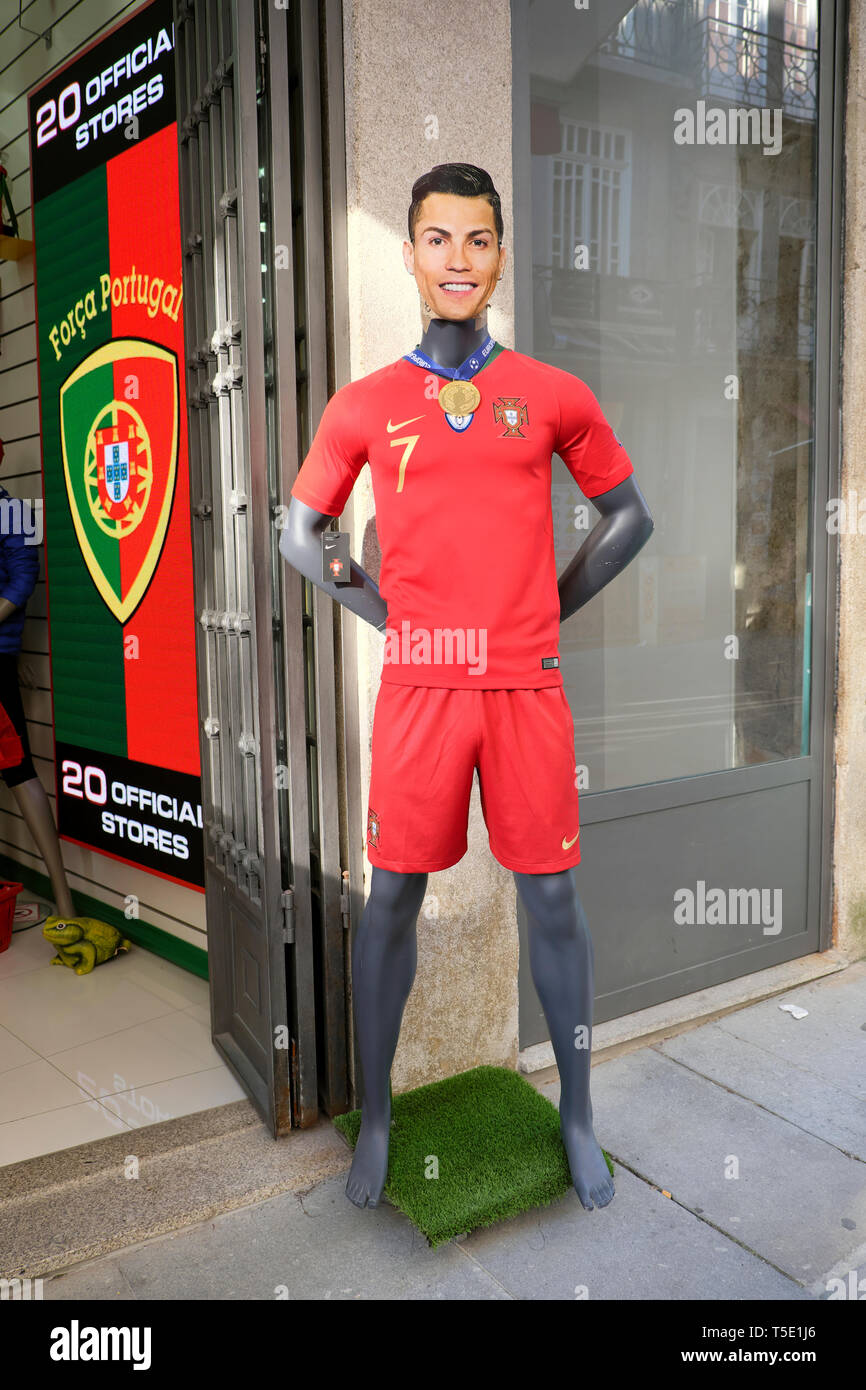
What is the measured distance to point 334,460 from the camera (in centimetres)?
204

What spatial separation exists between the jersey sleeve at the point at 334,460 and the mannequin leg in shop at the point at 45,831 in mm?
2434

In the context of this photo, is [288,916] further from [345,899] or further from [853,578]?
[853,578]

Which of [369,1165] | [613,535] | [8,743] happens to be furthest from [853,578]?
[8,743]

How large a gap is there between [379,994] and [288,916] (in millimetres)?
386

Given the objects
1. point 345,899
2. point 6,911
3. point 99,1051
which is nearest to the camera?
point 345,899

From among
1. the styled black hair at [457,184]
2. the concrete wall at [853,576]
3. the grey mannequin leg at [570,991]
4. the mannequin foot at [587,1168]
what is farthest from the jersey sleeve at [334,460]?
the concrete wall at [853,576]

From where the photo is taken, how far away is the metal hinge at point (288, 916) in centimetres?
244

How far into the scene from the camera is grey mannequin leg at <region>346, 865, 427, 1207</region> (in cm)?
213

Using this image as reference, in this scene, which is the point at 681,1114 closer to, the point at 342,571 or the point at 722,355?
the point at 342,571

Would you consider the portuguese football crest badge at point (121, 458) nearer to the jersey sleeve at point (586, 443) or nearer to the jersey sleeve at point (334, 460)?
the jersey sleeve at point (334, 460)

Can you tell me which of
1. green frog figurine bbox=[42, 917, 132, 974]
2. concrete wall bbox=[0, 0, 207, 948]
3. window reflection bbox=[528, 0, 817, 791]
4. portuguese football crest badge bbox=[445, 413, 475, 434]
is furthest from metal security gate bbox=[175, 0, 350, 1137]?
concrete wall bbox=[0, 0, 207, 948]

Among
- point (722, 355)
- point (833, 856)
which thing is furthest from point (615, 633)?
point (833, 856)

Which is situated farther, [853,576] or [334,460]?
[853,576]

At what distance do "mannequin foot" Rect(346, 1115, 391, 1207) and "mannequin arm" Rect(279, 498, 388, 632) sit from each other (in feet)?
3.62
